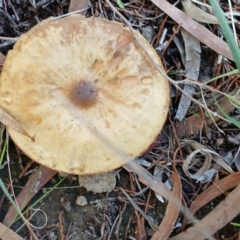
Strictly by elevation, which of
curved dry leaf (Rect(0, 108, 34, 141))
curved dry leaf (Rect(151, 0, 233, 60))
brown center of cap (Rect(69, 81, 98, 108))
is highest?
A: curved dry leaf (Rect(151, 0, 233, 60))

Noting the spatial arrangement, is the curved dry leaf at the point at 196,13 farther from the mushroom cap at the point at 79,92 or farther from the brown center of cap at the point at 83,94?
the brown center of cap at the point at 83,94

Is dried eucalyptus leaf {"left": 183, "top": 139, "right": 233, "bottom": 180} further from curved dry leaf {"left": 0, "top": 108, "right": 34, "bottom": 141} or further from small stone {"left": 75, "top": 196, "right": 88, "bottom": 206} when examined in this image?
curved dry leaf {"left": 0, "top": 108, "right": 34, "bottom": 141}

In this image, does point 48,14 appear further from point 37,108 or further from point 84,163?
point 84,163

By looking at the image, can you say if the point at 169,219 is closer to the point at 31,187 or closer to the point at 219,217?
the point at 219,217

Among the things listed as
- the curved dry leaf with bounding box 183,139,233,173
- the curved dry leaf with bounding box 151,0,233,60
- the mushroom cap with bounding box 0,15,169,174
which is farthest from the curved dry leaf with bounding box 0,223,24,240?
the curved dry leaf with bounding box 151,0,233,60

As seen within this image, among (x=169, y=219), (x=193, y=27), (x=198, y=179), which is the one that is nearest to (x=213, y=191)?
(x=198, y=179)

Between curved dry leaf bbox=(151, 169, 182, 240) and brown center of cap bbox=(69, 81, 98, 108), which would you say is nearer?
brown center of cap bbox=(69, 81, 98, 108)

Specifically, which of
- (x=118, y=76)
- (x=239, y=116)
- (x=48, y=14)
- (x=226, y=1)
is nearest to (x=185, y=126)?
(x=239, y=116)

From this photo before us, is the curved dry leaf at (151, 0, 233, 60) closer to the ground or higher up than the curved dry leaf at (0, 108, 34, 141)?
higher up
